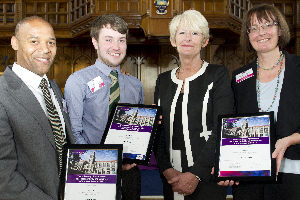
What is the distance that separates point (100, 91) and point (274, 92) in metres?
1.22

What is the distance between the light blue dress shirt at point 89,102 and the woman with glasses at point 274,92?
984 mm

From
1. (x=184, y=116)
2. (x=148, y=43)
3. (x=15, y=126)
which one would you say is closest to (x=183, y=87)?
(x=184, y=116)

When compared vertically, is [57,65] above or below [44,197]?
above

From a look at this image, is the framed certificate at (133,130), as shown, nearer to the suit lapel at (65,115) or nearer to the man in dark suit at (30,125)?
the suit lapel at (65,115)

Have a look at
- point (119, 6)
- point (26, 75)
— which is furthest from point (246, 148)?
point (119, 6)

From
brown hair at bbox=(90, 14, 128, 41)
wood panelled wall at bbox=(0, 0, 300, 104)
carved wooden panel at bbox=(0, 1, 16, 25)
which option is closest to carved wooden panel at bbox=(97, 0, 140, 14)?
wood panelled wall at bbox=(0, 0, 300, 104)

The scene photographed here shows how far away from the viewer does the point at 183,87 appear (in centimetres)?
240

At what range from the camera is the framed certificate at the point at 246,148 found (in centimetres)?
196

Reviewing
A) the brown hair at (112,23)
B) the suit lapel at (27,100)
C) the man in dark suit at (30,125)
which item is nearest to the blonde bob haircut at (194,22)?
the brown hair at (112,23)

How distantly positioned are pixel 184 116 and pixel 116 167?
66 cm

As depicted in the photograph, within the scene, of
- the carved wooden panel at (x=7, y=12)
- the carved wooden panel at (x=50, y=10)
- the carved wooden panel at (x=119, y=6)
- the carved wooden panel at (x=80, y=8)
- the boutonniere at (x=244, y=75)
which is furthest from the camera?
the carved wooden panel at (x=50, y=10)

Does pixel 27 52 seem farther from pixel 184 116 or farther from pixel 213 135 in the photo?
pixel 213 135

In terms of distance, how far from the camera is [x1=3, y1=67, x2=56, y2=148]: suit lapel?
176 cm

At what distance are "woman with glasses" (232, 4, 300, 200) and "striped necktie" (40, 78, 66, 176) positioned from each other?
110 centimetres
